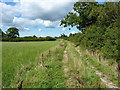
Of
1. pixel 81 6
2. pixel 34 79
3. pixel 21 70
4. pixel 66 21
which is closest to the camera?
pixel 34 79

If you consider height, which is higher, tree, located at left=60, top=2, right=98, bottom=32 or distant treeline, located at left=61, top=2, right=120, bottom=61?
tree, located at left=60, top=2, right=98, bottom=32

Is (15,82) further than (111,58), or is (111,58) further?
(111,58)

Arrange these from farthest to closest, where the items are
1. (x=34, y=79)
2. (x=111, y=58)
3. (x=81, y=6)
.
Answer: (x=81, y=6) < (x=111, y=58) < (x=34, y=79)

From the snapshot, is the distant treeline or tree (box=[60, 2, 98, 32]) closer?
the distant treeline

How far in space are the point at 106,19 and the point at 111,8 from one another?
0.63m

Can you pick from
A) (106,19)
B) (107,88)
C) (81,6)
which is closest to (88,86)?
(107,88)

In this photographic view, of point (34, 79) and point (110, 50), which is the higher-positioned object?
point (110, 50)

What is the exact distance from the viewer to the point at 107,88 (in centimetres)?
328

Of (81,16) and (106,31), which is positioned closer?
(106,31)

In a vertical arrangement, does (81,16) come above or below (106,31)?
above

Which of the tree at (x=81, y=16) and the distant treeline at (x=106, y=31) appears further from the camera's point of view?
the tree at (x=81, y=16)

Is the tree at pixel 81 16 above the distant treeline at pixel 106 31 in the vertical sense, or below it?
above

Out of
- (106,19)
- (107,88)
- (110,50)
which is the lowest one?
(107,88)

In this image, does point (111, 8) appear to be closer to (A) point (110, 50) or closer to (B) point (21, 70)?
(A) point (110, 50)
